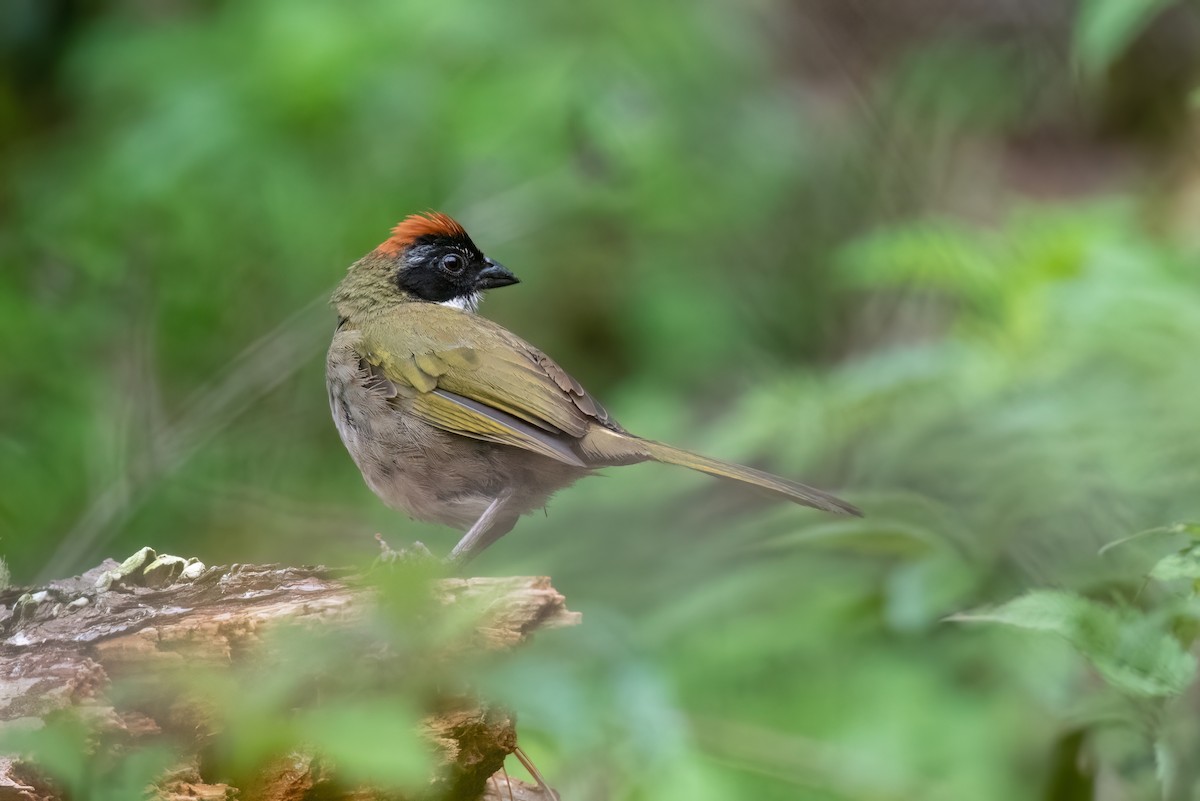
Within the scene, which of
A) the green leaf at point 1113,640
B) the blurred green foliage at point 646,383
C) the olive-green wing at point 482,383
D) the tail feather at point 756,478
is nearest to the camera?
the green leaf at point 1113,640

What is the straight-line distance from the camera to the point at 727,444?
4.68m

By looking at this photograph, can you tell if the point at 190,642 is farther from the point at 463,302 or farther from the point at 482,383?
the point at 463,302

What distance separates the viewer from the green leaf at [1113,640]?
2094mm

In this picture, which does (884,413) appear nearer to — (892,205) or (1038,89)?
(892,205)

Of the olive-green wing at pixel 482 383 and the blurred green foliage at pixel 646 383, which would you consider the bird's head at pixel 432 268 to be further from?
the blurred green foliage at pixel 646 383

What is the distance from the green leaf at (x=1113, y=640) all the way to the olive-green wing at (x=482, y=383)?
3.09 feet

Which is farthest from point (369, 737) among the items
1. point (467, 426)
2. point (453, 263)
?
point (453, 263)

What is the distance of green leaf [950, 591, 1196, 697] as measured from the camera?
2.09 metres

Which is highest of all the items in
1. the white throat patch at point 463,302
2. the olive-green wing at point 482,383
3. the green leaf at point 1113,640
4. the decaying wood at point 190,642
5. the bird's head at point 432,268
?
the bird's head at point 432,268

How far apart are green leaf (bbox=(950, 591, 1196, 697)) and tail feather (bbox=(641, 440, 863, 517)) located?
1.10ft

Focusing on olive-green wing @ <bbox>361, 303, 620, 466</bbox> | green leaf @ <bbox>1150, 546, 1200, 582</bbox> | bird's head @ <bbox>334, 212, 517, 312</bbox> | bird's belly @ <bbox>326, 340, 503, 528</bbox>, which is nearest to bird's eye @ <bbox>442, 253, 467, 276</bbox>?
bird's head @ <bbox>334, 212, 517, 312</bbox>

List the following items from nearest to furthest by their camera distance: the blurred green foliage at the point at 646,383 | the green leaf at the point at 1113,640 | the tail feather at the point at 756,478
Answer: the green leaf at the point at 1113,640 < the tail feather at the point at 756,478 < the blurred green foliage at the point at 646,383

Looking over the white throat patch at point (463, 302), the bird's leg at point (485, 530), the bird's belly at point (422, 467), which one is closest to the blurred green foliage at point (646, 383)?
the bird's leg at point (485, 530)

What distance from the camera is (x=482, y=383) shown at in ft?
9.78
